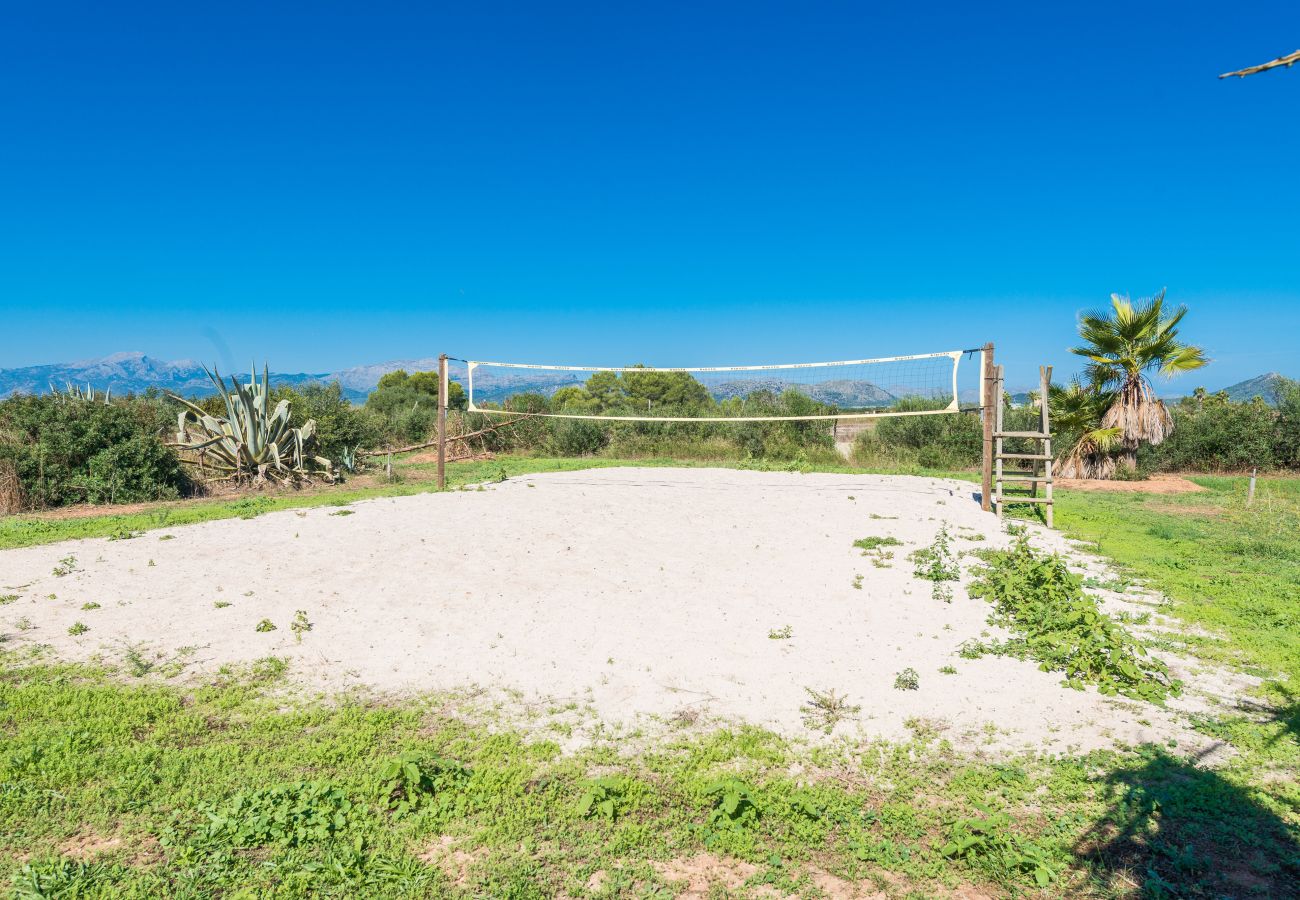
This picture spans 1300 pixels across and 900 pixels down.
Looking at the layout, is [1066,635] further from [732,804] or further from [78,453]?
[78,453]

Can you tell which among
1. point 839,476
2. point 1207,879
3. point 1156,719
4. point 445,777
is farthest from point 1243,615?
point 839,476

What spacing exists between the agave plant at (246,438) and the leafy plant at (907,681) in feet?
33.9

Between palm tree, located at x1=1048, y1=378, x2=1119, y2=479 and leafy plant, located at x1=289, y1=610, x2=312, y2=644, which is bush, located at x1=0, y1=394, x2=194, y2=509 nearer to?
leafy plant, located at x1=289, y1=610, x2=312, y2=644

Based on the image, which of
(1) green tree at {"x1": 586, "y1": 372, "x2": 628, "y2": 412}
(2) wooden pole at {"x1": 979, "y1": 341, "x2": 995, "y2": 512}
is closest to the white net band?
(2) wooden pole at {"x1": 979, "y1": 341, "x2": 995, "y2": 512}

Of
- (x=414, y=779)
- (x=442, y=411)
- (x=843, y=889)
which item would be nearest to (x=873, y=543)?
(x=843, y=889)

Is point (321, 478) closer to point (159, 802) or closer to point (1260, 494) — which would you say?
point (159, 802)

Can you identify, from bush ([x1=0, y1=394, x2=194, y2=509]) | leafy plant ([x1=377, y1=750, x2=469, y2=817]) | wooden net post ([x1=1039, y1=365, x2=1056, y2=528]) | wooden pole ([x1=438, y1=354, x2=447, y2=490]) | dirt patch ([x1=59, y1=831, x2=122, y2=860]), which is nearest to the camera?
dirt patch ([x1=59, y1=831, x2=122, y2=860])

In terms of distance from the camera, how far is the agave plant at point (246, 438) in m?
11.0

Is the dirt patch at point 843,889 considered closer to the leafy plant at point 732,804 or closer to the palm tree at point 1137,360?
the leafy plant at point 732,804

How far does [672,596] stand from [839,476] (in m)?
7.63

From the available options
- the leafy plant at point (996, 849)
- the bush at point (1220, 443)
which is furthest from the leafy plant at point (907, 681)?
the bush at point (1220, 443)

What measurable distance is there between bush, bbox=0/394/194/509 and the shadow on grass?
37.9 feet

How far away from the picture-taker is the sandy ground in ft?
11.8

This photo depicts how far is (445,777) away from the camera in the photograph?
2.82 metres
